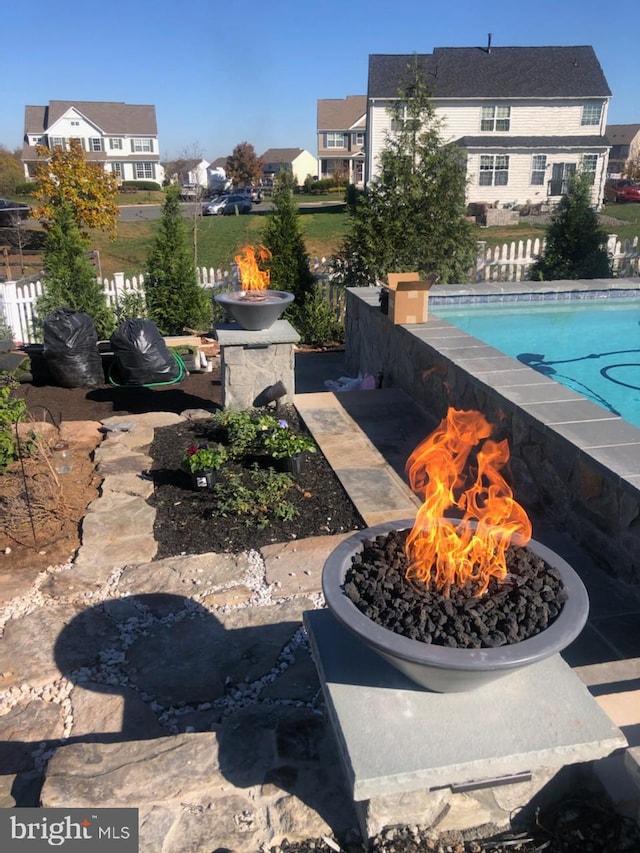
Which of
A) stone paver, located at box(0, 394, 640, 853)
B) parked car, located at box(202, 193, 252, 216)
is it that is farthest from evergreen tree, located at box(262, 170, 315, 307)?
parked car, located at box(202, 193, 252, 216)

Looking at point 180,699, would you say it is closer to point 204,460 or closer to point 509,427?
point 204,460

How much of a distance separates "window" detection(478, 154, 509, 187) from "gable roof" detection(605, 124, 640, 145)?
36202 millimetres

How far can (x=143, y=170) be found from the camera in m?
55.3

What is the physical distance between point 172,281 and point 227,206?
26328 mm

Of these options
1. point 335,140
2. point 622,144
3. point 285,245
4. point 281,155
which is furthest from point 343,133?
point 285,245

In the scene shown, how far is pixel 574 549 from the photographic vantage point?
13.1 feet

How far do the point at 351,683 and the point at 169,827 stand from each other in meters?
0.77

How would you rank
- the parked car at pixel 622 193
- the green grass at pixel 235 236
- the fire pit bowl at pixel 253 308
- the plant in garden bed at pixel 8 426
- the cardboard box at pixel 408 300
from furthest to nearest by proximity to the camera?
the parked car at pixel 622 193 → the green grass at pixel 235 236 → the cardboard box at pixel 408 300 → the fire pit bowl at pixel 253 308 → the plant in garden bed at pixel 8 426

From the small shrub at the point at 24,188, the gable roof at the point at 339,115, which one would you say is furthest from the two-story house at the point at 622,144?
the small shrub at the point at 24,188

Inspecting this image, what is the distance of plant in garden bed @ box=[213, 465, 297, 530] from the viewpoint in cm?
462

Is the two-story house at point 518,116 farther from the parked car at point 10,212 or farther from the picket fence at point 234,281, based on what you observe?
the picket fence at point 234,281

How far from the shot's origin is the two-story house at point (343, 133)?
5178 centimetres

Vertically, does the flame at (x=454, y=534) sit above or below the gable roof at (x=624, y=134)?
below

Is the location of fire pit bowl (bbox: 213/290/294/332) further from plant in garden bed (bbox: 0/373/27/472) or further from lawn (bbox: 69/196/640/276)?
lawn (bbox: 69/196/640/276)
